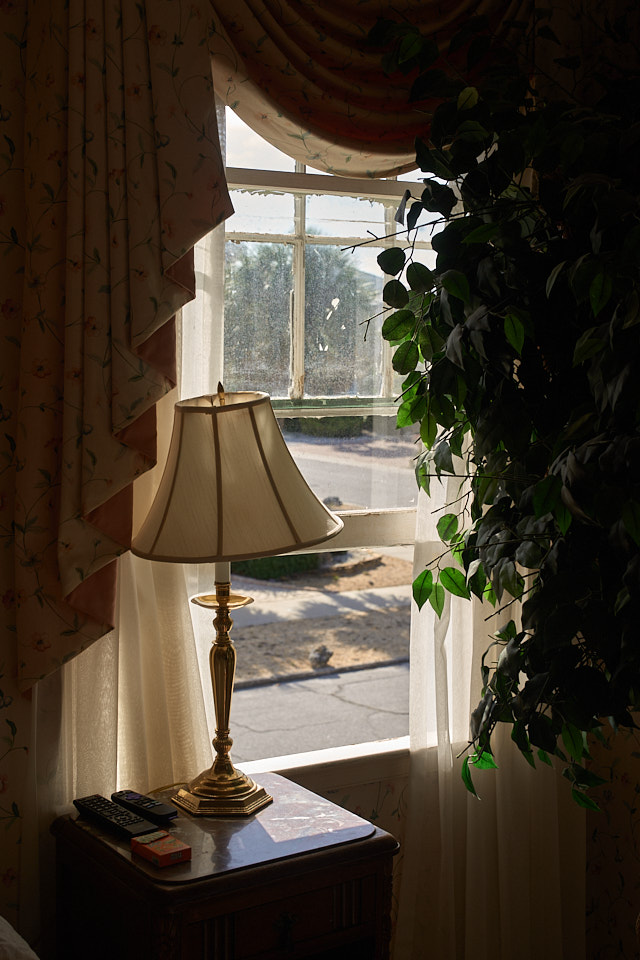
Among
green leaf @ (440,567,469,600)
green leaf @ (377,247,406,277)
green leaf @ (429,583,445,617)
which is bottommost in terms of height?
green leaf @ (429,583,445,617)

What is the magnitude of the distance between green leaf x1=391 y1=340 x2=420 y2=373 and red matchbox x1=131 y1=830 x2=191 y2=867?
0.84 m

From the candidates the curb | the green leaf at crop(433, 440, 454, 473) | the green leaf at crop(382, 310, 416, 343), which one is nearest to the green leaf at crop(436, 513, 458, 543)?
the green leaf at crop(433, 440, 454, 473)

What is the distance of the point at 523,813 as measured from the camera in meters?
2.01

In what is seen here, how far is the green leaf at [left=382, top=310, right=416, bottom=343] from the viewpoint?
5.42 ft

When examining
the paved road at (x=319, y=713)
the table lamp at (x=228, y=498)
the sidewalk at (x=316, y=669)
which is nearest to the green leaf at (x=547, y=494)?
the table lamp at (x=228, y=498)

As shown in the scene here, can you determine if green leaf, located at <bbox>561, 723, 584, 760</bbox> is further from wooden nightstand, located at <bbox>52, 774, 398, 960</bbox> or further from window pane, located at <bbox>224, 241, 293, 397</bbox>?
window pane, located at <bbox>224, 241, 293, 397</bbox>

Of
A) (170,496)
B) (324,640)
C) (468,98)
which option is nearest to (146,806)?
(170,496)

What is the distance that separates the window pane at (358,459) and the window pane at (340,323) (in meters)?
0.08

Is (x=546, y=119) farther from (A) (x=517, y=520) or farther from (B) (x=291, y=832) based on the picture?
(B) (x=291, y=832)

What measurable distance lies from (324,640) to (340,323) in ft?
17.1

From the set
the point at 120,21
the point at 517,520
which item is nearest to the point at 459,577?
the point at 517,520

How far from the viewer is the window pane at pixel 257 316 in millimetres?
1940

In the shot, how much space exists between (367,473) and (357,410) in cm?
14

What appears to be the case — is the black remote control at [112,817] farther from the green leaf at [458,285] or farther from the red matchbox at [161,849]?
the green leaf at [458,285]
